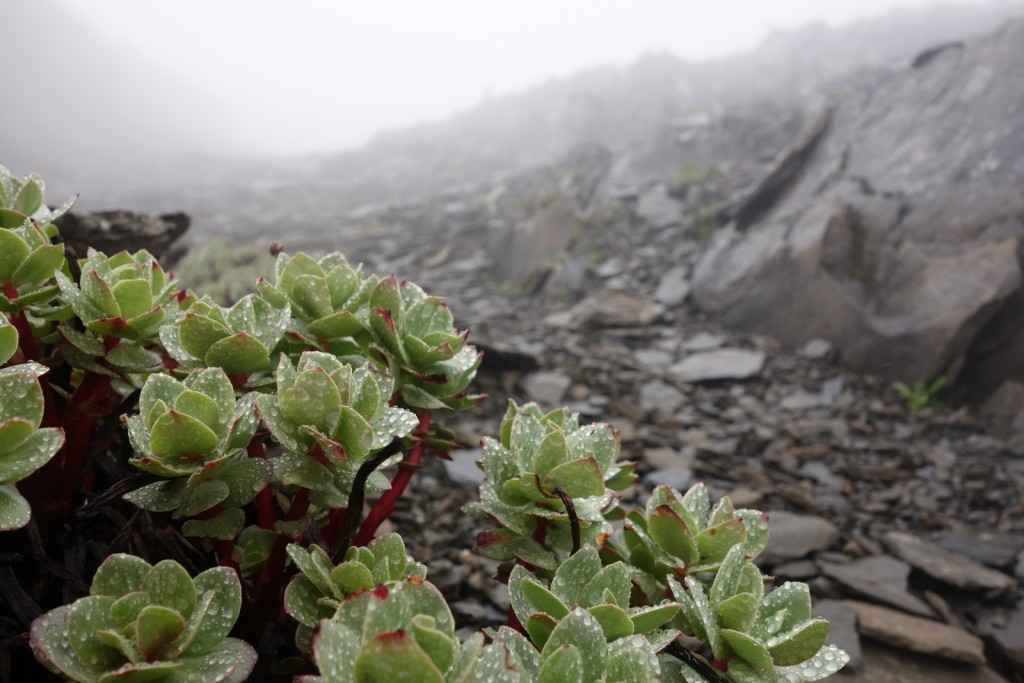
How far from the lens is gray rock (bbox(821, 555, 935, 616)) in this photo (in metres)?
2.53

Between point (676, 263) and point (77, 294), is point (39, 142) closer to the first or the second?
point (676, 263)

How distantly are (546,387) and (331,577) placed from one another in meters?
3.48

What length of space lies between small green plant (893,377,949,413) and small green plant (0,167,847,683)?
4.14m

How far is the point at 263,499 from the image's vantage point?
102 cm

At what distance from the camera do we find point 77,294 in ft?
3.12

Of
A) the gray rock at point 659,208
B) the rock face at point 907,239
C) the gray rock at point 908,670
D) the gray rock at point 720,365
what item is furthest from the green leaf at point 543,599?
the gray rock at point 659,208

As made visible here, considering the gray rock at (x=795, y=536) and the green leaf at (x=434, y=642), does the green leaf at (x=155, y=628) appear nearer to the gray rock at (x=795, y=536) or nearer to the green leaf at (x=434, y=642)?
the green leaf at (x=434, y=642)

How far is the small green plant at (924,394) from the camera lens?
14.2 feet

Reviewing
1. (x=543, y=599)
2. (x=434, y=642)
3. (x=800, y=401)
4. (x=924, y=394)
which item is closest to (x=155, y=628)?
(x=434, y=642)

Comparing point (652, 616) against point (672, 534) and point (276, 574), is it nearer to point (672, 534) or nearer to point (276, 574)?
point (672, 534)

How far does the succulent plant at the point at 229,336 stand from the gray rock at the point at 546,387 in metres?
3.01

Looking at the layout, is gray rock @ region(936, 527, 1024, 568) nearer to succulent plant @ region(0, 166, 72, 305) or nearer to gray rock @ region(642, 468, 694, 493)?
gray rock @ region(642, 468, 694, 493)

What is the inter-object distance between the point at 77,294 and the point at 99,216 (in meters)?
2.15

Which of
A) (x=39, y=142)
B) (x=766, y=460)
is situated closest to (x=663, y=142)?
(x=766, y=460)
